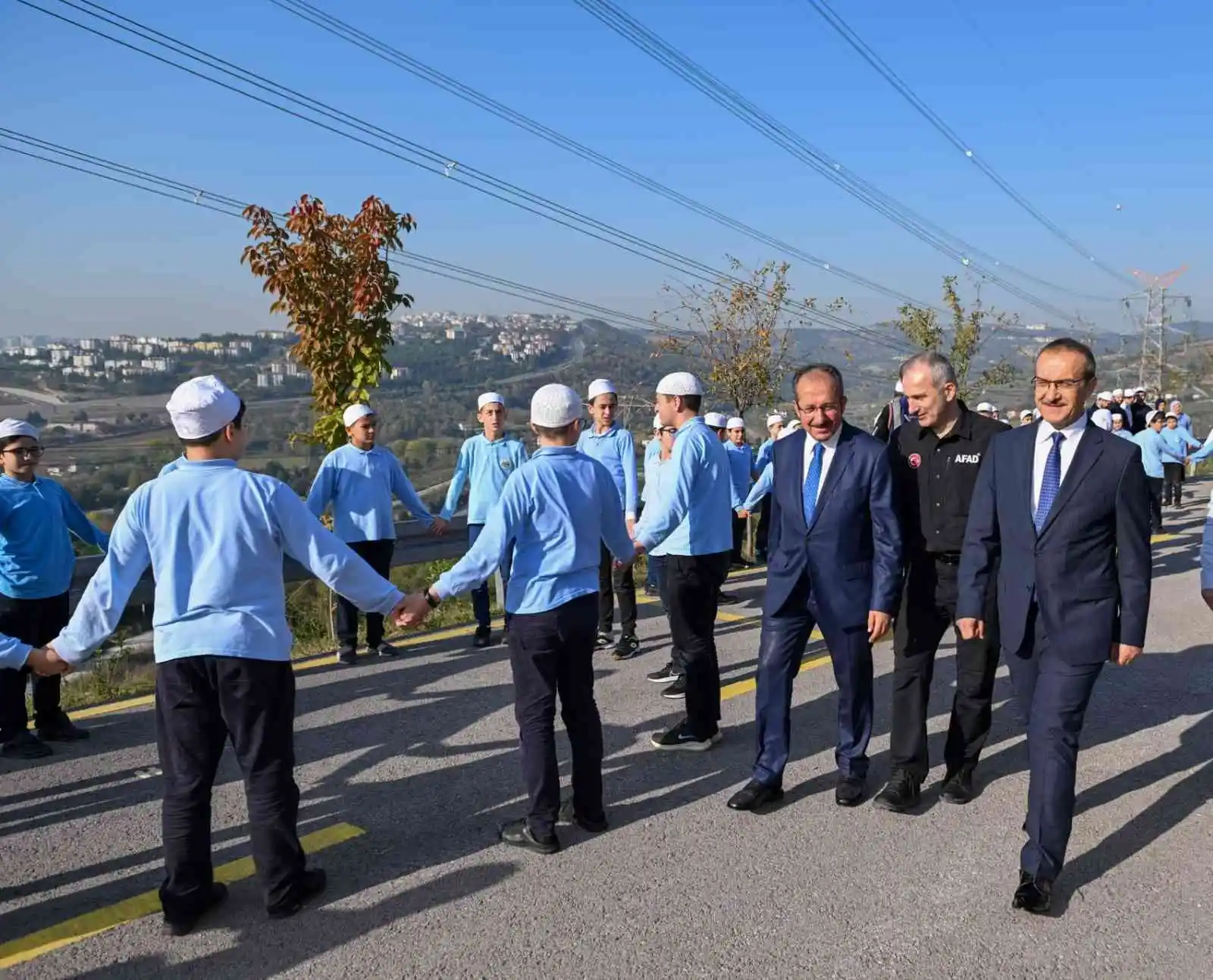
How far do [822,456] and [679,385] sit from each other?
138cm

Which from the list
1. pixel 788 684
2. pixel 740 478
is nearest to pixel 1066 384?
pixel 788 684

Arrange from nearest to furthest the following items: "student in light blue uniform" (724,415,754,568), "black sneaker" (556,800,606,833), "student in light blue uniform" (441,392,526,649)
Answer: "black sneaker" (556,800,606,833) → "student in light blue uniform" (441,392,526,649) → "student in light blue uniform" (724,415,754,568)

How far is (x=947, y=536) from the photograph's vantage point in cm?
507

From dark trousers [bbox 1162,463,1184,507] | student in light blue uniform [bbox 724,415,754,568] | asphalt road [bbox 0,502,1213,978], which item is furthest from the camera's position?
dark trousers [bbox 1162,463,1184,507]

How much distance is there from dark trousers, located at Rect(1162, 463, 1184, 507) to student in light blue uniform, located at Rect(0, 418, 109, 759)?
2045cm

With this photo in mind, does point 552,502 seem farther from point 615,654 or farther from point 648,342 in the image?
point 648,342

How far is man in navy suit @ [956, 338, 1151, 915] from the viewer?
3971 mm

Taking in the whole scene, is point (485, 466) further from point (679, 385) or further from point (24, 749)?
point (24, 749)

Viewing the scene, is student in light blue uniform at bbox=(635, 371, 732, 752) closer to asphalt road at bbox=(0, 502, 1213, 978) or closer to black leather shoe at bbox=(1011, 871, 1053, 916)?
asphalt road at bbox=(0, 502, 1213, 978)

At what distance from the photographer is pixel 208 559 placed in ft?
12.5

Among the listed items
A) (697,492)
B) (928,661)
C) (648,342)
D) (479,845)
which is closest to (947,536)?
(928,661)

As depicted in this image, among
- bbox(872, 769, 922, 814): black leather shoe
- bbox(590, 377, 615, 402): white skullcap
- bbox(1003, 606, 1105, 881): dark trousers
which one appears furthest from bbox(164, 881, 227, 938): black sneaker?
bbox(590, 377, 615, 402): white skullcap

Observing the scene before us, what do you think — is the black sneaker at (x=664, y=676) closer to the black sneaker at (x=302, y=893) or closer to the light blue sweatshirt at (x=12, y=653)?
the black sneaker at (x=302, y=893)

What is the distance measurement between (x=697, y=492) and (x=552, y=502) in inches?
63.1
